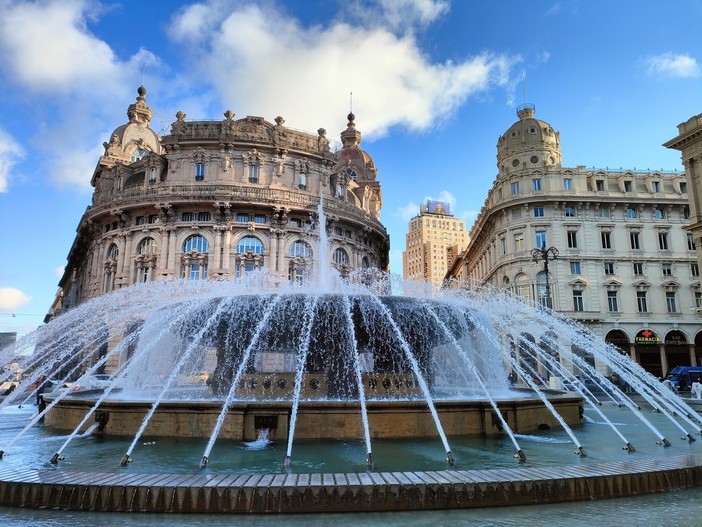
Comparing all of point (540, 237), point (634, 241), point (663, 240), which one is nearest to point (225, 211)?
point (540, 237)

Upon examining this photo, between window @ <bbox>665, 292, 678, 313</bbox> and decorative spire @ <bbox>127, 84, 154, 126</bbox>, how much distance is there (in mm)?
58026

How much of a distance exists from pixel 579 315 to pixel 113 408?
4118cm

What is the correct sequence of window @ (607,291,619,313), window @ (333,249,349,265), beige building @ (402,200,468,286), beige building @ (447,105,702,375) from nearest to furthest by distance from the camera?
beige building @ (447,105,702,375), window @ (607,291,619,313), window @ (333,249,349,265), beige building @ (402,200,468,286)

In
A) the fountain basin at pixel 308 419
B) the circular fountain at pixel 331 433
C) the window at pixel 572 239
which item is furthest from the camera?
the window at pixel 572 239

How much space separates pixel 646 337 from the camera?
146ft

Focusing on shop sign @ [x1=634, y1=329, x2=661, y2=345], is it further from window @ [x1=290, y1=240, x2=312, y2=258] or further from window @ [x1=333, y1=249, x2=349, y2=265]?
window @ [x1=290, y1=240, x2=312, y2=258]

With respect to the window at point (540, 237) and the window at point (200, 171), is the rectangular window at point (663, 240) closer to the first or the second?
the window at point (540, 237)

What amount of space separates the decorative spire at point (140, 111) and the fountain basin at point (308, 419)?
62.3m

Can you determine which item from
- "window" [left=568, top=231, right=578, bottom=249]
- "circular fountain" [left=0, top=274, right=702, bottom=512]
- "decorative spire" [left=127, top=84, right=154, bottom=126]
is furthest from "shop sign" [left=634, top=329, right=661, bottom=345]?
"decorative spire" [left=127, top=84, right=154, bottom=126]

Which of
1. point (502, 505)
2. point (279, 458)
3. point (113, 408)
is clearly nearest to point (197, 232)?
point (113, 408)

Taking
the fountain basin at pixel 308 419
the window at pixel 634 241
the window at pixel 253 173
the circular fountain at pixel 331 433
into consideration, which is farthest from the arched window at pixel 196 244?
the fountain basin at pixel 308 419

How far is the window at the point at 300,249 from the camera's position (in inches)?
1839

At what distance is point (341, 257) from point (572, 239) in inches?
776

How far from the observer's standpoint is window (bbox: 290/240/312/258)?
46.7m
